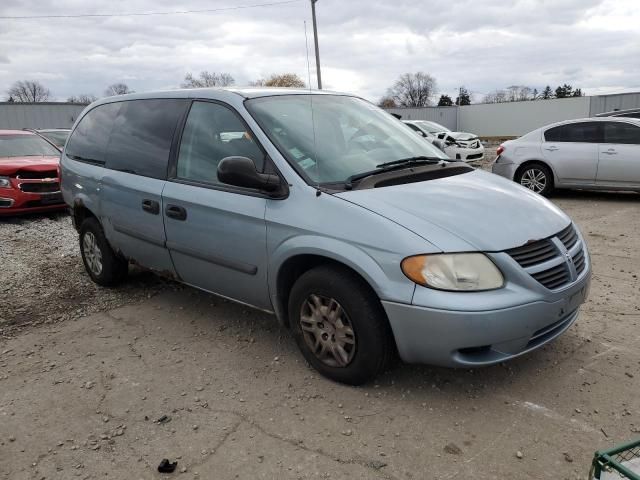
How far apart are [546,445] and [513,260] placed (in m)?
0.91

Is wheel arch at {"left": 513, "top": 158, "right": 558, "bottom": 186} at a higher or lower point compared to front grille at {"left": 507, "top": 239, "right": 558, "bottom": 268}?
lower

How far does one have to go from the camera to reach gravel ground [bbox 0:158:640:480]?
2.54m

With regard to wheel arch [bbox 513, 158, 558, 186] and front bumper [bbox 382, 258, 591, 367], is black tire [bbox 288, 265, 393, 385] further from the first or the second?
wheel arch [bbox 513, 158, 558, 186]

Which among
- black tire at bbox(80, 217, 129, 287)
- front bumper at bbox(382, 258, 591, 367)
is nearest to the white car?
black tire at bbox(80, 217, 129, 287)

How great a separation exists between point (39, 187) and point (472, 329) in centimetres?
815

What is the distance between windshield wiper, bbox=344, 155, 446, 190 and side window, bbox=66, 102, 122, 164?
2603mm

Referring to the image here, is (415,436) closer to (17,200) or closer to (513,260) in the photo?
(513,260)

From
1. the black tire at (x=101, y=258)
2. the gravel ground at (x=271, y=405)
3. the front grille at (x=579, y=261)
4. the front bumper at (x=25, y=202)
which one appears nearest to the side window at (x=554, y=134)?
the gravel ground at (x=271, y=405)

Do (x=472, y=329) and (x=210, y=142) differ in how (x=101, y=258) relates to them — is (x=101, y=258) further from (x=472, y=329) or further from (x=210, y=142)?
(x=472, y=329)

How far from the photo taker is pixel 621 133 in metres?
8.82

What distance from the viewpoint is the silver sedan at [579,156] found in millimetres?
8719

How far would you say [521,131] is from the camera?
40.5 meters

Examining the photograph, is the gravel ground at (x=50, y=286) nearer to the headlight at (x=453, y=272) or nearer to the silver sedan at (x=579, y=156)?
the headlight at (x=453, y=272)

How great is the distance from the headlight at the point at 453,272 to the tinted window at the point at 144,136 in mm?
2220
